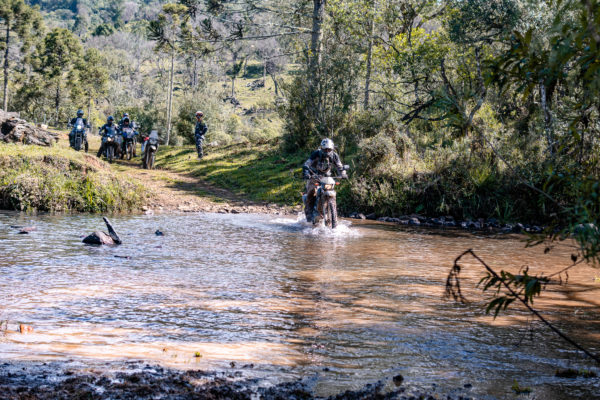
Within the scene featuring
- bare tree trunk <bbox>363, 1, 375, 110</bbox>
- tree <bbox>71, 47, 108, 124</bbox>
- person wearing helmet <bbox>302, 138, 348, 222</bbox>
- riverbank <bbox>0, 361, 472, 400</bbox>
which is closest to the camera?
riverbank <bbox>0, 361, 472, 400</bbox>

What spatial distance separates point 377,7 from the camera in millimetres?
23938

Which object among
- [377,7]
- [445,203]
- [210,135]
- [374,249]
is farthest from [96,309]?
[210,135]

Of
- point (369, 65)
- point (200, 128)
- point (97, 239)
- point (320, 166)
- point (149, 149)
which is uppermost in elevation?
point (369, 65)

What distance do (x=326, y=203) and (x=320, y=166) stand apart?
1.06m

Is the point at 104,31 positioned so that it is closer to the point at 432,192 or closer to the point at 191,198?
the point at 191,198

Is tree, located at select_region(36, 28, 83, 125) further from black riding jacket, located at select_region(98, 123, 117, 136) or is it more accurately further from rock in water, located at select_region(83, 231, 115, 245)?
rock in water, located at select_region(83, 231, 115, 245)

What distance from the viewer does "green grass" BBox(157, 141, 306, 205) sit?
19.0m

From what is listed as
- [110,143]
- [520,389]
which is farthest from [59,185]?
[520,389]

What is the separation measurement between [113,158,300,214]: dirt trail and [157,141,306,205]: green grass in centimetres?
65

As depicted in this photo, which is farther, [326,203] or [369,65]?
→ [369,65]

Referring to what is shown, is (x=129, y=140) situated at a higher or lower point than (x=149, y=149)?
higher

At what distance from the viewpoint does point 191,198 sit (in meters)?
17.7

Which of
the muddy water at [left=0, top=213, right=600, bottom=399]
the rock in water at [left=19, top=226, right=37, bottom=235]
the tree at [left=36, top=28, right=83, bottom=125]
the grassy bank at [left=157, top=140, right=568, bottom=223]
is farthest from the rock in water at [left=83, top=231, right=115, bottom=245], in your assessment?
the tree at [left=36, top=28, right=83, bottom=125]

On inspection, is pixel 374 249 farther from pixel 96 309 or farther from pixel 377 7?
pixel 377 7
